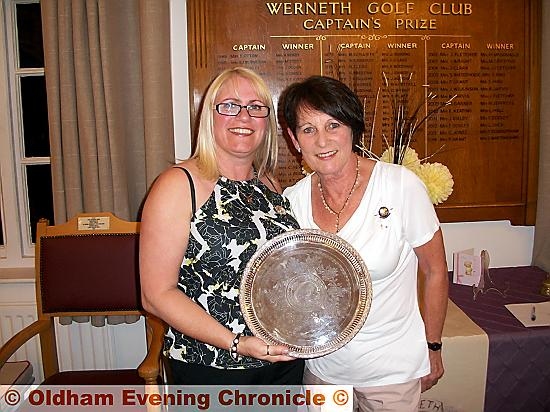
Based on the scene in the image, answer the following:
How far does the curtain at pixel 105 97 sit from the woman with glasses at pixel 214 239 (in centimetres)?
84

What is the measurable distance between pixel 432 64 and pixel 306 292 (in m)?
1.49

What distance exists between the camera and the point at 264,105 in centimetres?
142

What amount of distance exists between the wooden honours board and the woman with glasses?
3.06ft

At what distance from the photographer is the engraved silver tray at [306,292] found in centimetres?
128

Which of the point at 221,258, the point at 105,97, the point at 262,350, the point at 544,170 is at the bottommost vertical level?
the point at 262,350

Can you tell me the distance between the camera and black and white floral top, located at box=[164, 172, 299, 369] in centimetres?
133

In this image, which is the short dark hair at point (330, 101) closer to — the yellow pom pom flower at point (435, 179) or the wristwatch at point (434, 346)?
the yellow pom pom flower at point (435, 179)

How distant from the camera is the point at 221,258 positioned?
52.4 inches

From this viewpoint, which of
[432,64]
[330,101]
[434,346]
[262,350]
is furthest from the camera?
[432,64]

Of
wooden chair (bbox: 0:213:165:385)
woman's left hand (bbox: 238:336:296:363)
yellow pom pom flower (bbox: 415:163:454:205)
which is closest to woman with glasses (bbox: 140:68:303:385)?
woman's left hand (bbox: 238:336:296:363)

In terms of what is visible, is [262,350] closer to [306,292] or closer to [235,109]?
[306,292]

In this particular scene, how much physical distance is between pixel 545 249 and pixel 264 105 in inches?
70.3

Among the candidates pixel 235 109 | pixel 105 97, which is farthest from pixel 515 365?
pixel 105 97

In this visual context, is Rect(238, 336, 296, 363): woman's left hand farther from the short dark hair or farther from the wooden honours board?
the wooden honours board
